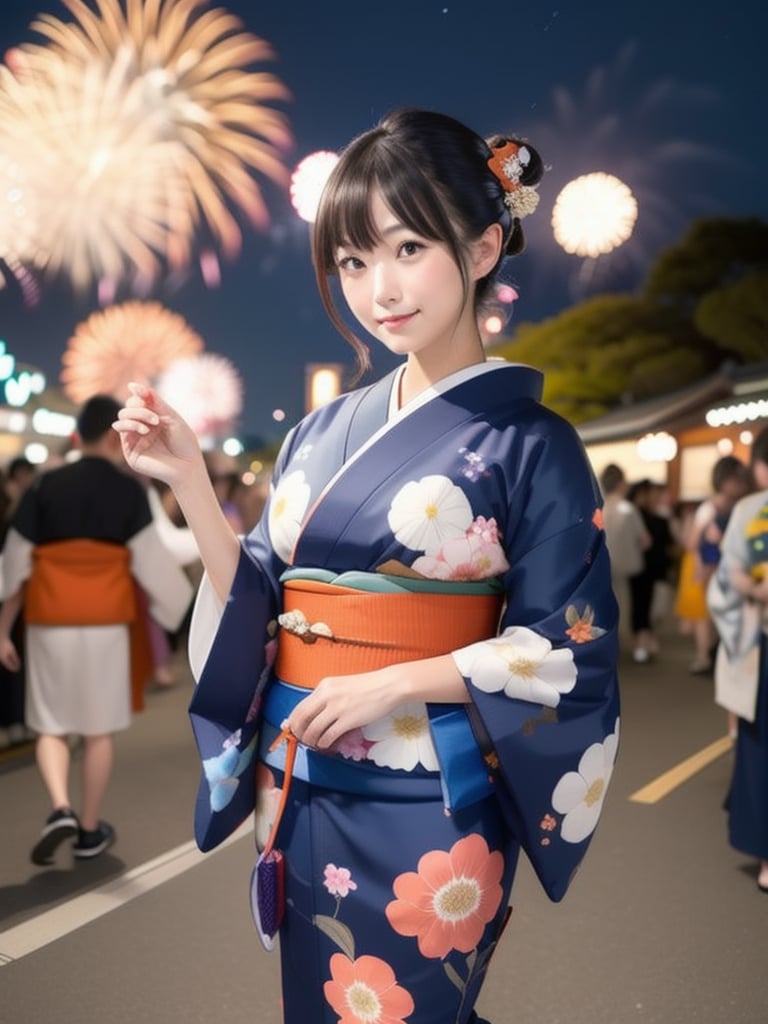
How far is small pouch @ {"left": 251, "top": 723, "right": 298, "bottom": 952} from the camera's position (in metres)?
1.62

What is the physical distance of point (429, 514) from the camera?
157 centimetres

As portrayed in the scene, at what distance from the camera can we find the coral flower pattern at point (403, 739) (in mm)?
1564

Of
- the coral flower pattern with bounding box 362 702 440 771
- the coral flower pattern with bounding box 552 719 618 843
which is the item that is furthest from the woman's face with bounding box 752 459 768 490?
the coral flower pattern with bounding box 362 702 440 771

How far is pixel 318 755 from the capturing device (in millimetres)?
1612

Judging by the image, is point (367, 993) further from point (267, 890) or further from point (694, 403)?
point (694, 403)

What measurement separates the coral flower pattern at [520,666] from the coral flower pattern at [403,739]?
11 cm

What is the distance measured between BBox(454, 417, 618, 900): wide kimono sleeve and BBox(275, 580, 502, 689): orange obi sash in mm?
55

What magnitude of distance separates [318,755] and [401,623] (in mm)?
251

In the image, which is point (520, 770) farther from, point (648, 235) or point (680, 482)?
point (648, 235)

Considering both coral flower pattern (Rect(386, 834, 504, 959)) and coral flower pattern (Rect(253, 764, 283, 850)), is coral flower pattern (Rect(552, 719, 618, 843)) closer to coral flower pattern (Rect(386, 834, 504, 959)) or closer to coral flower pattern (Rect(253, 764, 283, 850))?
coral flower pattern (Rect(386, 834, 504, 959))

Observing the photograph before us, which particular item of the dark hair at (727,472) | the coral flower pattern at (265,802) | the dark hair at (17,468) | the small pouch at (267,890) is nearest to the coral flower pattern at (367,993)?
the small pouch at (267,890)

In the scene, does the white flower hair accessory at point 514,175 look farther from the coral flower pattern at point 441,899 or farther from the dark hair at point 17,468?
the dark hair at point 17,468

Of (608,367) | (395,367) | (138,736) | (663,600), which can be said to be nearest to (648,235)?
(608,367)

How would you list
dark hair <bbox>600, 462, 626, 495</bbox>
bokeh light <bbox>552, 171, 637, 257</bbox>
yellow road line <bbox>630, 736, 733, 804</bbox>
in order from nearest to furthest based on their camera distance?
bokeh light <bbox>552, 171, 637, 257</bbox>
yellow road line <bbox>630, 736, 733, 804</bbox>
dark hair <bbox>600, 462, 626, 495</bbox>
